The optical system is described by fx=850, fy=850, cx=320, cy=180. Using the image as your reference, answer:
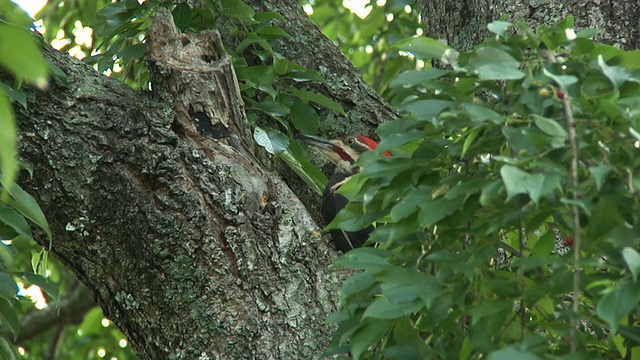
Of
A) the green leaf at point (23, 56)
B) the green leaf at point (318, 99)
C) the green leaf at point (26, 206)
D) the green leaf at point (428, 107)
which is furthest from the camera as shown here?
the green leaf at point (318, 99)

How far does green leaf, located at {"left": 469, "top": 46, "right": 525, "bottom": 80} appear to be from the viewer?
1.37m

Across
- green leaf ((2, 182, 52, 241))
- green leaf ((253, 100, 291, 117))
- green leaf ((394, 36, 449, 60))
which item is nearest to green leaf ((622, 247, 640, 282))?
green leaf ((394, 36, 449, 60))

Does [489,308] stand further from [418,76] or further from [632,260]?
[418,76]

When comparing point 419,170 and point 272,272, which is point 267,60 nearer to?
point 272,272

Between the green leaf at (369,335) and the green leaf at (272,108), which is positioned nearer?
the green leaf at (369,335)

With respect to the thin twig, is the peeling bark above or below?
below

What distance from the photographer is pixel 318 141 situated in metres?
3.25

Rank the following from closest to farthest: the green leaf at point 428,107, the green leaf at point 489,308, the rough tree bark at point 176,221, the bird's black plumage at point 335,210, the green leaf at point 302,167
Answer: the green leaf at point 489,308 < the green leaf at point 428,107 < the rough tree bark at point 176,221 < the green leaf at point 302,167 < the bird's black plumage at point 335,210

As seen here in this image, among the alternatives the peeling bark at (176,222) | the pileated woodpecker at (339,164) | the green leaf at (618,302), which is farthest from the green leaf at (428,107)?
the pileated woodpecker at (339,164)

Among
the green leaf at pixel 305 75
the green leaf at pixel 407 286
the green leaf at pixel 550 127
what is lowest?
the green leaf at pixel 305 75

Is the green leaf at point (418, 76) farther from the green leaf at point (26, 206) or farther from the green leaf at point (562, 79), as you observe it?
the green leaf at point (26, 206)

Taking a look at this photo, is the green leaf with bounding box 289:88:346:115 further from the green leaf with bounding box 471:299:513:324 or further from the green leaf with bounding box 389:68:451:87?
the green leaf with bounding box 471:299:513:324

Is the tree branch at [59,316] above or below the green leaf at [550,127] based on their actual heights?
below

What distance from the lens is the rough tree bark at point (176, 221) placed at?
219 cm
